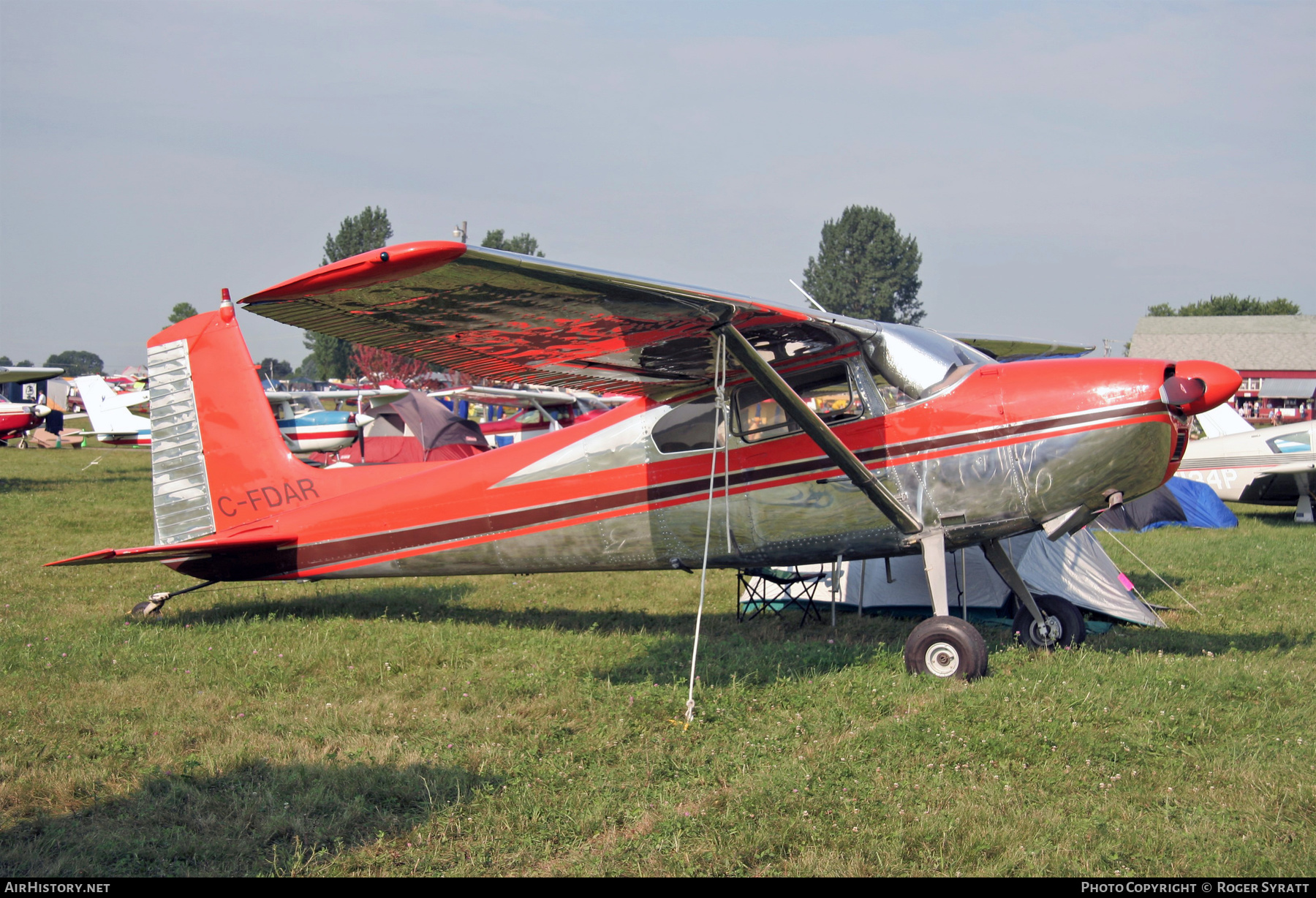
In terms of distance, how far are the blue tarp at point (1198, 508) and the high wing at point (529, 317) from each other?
37.0 ft

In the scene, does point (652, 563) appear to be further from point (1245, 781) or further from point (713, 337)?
point (1245, 781)

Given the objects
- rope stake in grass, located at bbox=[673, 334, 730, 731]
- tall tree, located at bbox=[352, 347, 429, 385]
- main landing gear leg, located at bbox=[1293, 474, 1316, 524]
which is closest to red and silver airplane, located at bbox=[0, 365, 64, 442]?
rope stake in grass, located at bbox=[673, 334, 730, 731]

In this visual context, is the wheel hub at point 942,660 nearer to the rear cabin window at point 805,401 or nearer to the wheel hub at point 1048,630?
the wheel hub at point 1048,630

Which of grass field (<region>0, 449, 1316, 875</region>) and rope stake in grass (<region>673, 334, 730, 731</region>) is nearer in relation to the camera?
grass field (<region>0, 449, 1316, 875</region>)

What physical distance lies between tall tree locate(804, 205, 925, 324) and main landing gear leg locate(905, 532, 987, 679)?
101921 millimetres

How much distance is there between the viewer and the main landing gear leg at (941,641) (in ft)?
18.4

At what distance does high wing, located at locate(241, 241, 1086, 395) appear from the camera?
4070mm

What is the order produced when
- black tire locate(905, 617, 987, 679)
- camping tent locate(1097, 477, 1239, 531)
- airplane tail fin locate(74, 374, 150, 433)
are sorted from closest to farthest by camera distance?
black tire locate(905, 617, 987, 679) < camping tent locate(1097, 477, 1239, 531) < airplane tail fin locate(74, 374, 150, 433)

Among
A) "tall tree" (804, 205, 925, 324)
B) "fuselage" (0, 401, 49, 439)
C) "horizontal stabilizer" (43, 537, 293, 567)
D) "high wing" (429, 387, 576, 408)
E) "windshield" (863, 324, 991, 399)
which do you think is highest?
"tall tree" (804, 205, 925, 324)

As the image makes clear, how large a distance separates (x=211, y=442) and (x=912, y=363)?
19.7 ft

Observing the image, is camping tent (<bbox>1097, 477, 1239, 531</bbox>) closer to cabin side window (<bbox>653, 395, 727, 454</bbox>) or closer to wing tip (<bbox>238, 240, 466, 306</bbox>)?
cabin side window (<bbox>653, 395, 727, 454</bbox>)

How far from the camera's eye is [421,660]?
254 inches

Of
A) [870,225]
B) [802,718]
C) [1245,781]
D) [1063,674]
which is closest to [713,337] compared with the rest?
[802,718]

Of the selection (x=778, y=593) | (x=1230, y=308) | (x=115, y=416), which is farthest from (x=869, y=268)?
(x=778, y=593)
